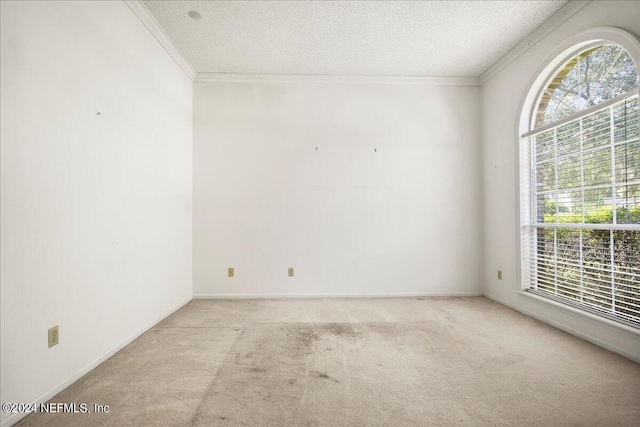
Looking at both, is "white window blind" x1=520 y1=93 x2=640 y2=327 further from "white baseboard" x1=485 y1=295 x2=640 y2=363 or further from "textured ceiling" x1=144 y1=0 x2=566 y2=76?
"textured ceiling" x1=144 y1=0 x2=566 y2=76

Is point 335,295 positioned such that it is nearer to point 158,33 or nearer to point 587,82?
point 587,82

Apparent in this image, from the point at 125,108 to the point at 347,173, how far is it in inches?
95.9

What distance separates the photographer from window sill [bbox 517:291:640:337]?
1973 millimetres

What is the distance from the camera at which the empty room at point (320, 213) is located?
4.92 ft

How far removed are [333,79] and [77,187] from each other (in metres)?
3.01

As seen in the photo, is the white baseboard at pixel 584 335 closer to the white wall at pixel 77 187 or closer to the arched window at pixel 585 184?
the arched window at pixel 585 184

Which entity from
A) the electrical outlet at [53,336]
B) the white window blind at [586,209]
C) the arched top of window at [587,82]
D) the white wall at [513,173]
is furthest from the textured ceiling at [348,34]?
the electrical outlet at [53,336]

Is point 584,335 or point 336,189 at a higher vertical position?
point 336,189

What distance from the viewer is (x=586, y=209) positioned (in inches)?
93.7

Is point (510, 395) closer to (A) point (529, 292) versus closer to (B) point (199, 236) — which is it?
(A) point (529, 292)

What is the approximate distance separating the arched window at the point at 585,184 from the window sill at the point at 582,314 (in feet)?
0.24

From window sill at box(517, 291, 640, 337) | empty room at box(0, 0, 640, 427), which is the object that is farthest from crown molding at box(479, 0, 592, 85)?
window sill at box(517, 291, 640, 337)

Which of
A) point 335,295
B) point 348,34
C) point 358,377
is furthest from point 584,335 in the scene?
point 348,34

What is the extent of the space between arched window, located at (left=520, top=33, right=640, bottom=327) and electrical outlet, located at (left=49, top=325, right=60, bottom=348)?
3.86m
